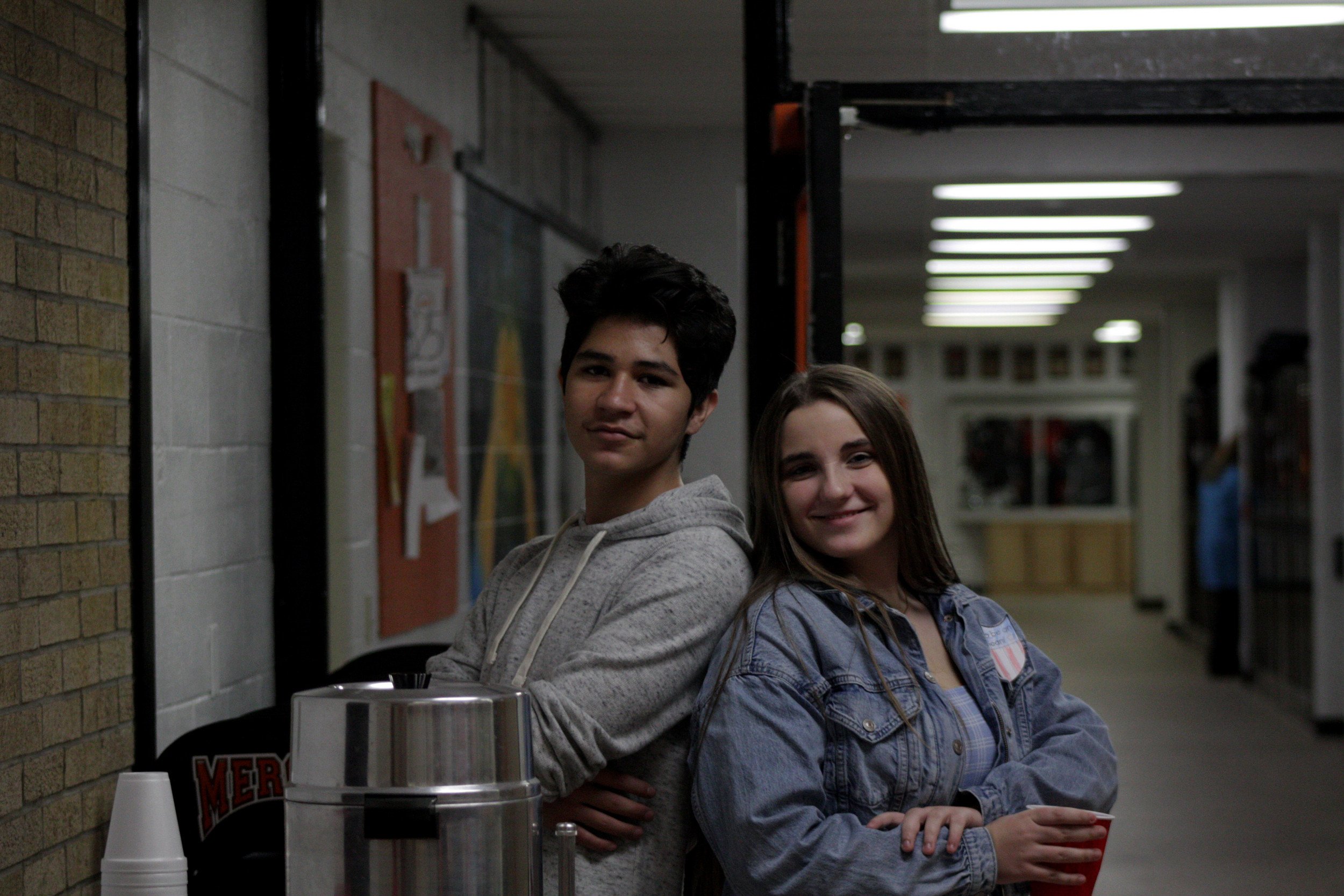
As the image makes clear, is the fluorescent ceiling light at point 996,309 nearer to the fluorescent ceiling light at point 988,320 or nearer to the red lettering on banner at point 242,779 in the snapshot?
the fluorescent ceiling light at point 988,320

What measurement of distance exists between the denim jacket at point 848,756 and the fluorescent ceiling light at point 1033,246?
7225 mm

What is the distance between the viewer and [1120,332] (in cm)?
1584

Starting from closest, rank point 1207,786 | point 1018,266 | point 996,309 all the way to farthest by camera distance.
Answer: point 1207,786
point 1018,266
point 996,309

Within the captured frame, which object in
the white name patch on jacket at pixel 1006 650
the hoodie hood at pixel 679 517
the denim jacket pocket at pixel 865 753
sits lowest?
the denim jacket pocket at pixel 865 753

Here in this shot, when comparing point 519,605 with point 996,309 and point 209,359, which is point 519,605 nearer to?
point 209,359

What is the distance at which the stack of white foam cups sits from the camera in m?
1.93

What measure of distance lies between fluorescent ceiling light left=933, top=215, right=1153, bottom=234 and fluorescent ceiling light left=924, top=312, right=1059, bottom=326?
193 inches

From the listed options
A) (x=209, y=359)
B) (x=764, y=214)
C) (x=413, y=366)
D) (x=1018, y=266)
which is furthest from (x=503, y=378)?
(x=1018, y=266)

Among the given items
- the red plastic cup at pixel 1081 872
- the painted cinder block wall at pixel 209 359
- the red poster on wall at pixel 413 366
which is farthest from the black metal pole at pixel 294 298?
the red plastic cup at pixel 1081 872

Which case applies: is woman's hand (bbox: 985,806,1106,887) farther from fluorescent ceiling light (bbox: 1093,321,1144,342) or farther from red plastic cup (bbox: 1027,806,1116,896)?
fluorescent ceiling light (bbox: 1093,321,1144,342)

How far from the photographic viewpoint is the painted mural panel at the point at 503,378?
4238 mm

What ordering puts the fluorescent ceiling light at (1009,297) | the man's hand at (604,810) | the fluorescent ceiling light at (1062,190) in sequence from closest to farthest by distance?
the man's hand at (604,810), the fluorescent ceiling light at (1062,190), the fluorescent ceiling light at (1009,297)

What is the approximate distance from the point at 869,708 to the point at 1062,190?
5913 millimetres

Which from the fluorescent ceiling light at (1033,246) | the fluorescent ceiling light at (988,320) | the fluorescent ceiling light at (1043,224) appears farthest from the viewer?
the fluorescent ceiling light at (988,320)
